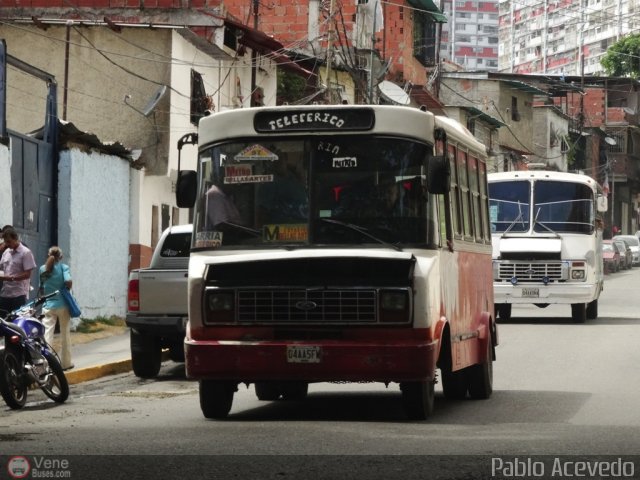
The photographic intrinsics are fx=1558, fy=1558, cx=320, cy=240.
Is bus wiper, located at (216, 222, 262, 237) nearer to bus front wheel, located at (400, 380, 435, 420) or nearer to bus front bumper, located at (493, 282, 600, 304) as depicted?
bus front wheel, located at (400, 380, 435, 420)

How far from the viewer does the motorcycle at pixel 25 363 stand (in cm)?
1540

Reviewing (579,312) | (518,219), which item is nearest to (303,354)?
(518,219)

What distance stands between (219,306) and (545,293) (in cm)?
1994

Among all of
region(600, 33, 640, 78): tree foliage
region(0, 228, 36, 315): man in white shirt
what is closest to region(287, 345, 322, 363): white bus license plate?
region(0, 228, 36, 315): man in white shirt

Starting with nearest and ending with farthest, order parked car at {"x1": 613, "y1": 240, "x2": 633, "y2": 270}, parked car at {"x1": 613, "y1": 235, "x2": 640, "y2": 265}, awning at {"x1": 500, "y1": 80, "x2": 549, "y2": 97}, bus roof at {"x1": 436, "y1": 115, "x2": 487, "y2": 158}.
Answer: bus roof at {"x1": 436, "y1": 115, "x2": 487, "y2": 158}
parked car at {"x1": 613, "y1": 240, "x2": 633, "y2": 270}
awning at {"x1": 500, "y1": 80, "x2": 549, "y2": 97}
parked car at {"x1": 613, "y1": 235, "x2": 640, "y2": 265}

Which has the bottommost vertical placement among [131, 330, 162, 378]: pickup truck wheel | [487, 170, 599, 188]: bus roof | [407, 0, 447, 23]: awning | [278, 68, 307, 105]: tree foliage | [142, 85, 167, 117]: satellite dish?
[131, 330, 162, 378]: pickup truck wheel

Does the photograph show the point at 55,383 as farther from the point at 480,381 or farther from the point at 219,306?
the point at 480,381

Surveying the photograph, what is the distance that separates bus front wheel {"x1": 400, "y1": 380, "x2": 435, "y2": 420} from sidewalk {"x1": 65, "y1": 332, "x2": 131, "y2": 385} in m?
7.14

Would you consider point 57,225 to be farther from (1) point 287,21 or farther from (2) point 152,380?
(1) point 287,21

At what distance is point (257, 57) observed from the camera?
43250mm

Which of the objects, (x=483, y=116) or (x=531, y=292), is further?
(x=483, y=116)

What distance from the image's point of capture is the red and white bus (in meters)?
12.9

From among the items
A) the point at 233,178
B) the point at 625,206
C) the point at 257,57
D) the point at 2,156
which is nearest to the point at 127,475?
the point at 233,178

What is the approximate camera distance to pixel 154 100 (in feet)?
114
